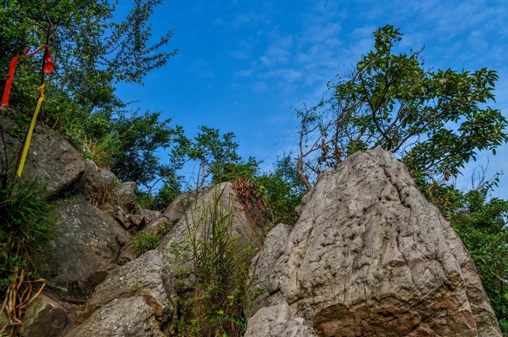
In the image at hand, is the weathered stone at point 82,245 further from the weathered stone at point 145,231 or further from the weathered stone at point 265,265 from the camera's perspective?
the weathered stone at point 265,265

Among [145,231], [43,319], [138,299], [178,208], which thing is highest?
[178,208]

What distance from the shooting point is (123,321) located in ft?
13.8

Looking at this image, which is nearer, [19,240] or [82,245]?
[19,240]

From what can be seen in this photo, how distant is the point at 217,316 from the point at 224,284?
0.39m

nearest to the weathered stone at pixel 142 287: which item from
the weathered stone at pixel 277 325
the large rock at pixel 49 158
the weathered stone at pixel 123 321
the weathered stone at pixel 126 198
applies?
the weathered stone at pixel 123 321

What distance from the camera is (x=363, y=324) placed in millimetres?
3811

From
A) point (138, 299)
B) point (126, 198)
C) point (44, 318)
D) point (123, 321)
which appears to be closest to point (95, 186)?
point (126, 198)

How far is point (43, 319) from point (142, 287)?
1.04 m

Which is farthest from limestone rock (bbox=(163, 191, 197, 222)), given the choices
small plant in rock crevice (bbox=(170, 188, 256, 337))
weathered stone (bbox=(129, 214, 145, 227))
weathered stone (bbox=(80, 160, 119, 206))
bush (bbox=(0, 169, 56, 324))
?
bush (bbox=(0, 169, 56, 324))

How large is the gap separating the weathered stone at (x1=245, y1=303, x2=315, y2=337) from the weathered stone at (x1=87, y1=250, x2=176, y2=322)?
135cm

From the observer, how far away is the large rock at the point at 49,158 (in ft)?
19.0

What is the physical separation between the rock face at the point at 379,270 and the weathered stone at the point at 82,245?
2725mm

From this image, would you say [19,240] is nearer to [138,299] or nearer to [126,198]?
[138,299]

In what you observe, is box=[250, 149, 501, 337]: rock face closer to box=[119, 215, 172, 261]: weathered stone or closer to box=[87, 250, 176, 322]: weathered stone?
box=[87, 250, 176, 322]: weathered stone
